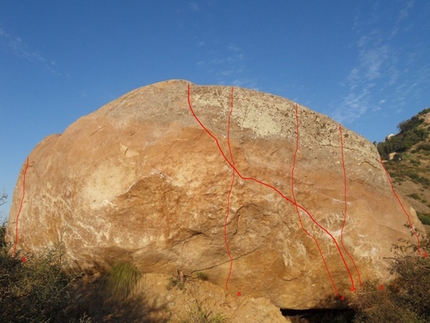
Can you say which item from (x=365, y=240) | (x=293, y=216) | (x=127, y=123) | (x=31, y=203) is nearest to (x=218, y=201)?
(x=293, y=216)

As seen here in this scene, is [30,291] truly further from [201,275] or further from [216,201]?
[216,201]

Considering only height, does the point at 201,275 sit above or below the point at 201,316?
above

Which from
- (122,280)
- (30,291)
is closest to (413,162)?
(122,280)

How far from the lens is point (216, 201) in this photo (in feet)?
17.9

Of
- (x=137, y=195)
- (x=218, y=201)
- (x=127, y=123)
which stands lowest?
(x=218, y=201)

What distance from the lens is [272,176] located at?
566 cm

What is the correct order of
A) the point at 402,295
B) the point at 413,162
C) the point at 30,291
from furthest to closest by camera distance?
the point at 413,162 → the point at 402,295 → the point at 30,291

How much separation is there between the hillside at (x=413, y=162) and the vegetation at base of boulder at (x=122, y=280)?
1327 centimetres

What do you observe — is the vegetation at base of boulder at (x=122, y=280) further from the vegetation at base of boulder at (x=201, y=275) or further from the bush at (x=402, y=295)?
the bush at (x=402, y=295)

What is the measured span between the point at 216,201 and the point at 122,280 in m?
1.92

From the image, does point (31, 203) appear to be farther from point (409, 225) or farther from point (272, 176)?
point (409, 225)

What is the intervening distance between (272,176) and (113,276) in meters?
2.95

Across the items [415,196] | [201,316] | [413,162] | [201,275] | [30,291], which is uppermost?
[413,162]

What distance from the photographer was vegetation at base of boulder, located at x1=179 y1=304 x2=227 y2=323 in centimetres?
529
